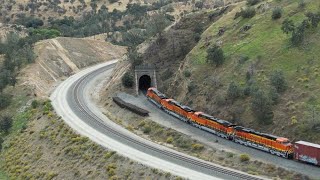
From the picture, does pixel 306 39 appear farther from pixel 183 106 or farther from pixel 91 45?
pixel 91 45

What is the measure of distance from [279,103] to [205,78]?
18.2 metres

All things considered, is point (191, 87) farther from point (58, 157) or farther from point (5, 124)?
point (5, 124)

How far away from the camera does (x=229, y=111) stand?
229 feet

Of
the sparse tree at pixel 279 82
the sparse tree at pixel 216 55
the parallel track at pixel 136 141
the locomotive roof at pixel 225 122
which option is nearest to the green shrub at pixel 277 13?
the sparse tree at pixel 216 55

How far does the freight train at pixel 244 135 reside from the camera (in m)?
54.2

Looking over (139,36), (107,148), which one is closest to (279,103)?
(107,148)

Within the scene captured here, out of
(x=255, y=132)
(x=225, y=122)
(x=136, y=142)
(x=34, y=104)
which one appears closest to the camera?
(x=255, y=132)

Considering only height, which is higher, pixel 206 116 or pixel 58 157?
pixel 206 116

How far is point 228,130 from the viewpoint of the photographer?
64.9 metres

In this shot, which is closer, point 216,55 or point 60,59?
point 216,55

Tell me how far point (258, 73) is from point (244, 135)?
14098 mm

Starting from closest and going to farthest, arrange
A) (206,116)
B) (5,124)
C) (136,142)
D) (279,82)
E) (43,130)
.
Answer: (279,82), (136,142), (206,116), (43,130), (5,124)

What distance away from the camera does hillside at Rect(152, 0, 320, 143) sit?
62.5 m

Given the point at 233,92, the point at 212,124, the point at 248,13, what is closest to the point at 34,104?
the point at 212,124
